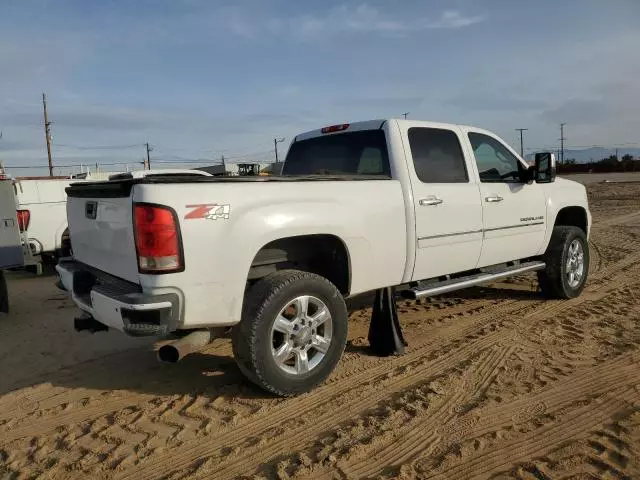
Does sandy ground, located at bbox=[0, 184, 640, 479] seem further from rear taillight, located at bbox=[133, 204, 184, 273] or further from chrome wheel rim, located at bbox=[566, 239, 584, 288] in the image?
rear taillight, located at bbox=[133, 204, 184, 273]

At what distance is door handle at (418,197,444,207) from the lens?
4516mm

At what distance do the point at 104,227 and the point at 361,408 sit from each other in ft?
7.29

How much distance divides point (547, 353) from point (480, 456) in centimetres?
190

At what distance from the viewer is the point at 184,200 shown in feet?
10.6

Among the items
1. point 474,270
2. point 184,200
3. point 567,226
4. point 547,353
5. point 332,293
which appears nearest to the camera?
point 184,200

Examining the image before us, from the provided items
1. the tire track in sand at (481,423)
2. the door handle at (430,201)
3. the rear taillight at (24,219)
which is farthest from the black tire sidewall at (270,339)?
the rear taillight at (24,219)

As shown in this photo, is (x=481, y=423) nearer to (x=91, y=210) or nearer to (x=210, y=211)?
(x=210, y=211)

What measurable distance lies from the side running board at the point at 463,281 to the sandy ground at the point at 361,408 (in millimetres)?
515

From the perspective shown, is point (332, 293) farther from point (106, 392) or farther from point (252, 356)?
point (106, 392)

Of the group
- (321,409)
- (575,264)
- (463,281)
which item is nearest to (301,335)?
(321,409)

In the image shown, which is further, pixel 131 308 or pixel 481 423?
pixel 481 423

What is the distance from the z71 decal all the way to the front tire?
62 centimetres

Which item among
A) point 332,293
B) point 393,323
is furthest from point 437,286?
point 332,293

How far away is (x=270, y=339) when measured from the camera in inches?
143
